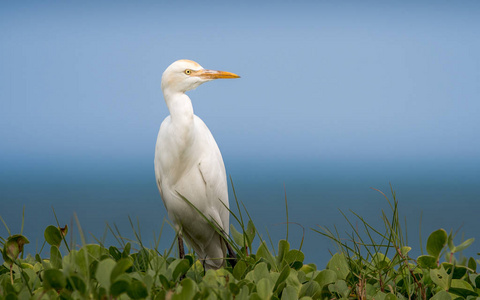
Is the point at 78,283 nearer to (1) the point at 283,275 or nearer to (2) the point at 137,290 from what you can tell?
(2) the point at 137,290

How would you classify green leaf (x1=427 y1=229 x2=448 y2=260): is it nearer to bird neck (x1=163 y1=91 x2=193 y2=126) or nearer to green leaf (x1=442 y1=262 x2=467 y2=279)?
green leaf (x1=442 y1=262 x2=467 y2=279)

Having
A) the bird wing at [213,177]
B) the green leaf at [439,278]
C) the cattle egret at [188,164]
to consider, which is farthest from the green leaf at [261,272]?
the bird wing at [213,177]

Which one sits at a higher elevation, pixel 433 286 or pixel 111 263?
pixel 111 263

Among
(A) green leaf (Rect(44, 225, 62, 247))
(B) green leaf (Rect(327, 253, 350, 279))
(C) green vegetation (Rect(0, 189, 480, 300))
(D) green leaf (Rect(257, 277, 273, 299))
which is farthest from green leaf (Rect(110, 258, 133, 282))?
(B) green leaf (Rect(327, 253, 350, 279))

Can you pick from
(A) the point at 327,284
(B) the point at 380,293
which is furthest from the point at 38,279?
(B) the point at 380,293

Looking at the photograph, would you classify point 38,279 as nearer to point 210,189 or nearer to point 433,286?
point 210,189

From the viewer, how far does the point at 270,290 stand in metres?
1.09

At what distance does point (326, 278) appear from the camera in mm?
1346

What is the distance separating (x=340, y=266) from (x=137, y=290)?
0.74 metres

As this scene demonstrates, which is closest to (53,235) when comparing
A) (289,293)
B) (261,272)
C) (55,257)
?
(55,257)

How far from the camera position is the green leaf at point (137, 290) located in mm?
1018

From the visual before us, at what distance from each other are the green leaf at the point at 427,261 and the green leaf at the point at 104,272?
93 centimetres

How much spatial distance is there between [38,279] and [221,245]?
1.16 metres

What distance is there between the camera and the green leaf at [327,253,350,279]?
4.82ft
